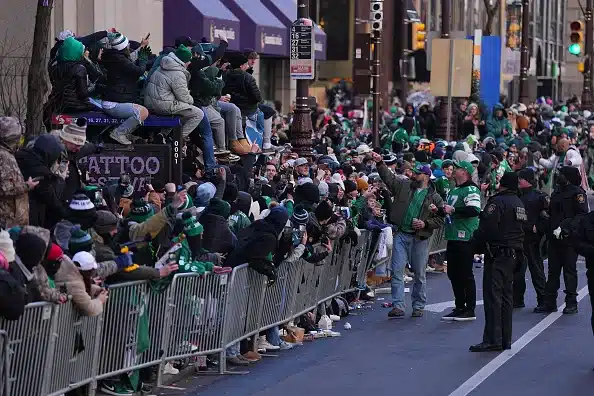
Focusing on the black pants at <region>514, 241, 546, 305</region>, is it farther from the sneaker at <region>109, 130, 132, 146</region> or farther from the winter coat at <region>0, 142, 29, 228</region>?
the winter coat at <region>0, 142, 29, 228</region>

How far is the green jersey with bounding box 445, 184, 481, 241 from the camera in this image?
1664cm

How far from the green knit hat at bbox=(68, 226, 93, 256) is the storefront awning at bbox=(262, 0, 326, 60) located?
21129mm

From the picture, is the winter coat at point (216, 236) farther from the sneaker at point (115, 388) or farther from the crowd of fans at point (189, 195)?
the sneaker at point (115, 388)

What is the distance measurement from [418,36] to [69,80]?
37.8 m

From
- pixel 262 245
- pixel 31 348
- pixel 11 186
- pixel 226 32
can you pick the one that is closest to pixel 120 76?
pixel 262 245

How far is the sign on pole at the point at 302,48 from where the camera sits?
70.7 ft

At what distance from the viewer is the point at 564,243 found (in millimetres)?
17375

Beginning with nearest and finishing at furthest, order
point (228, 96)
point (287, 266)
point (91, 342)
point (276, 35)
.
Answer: point (91, 342) → point (287, 266) → point (228, 96) → point (276, 35)

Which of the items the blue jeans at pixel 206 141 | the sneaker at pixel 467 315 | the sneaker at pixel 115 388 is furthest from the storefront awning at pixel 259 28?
the sneaker at pixel 115 388

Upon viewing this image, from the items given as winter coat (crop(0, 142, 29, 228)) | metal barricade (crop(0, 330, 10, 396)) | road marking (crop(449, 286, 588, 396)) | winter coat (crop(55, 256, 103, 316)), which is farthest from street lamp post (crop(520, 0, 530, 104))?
metal barricade (crop(0, 330, 10, 396))

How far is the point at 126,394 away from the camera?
38.0ft

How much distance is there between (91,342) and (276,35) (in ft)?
67.9

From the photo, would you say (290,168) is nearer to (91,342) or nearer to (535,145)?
(91,342)

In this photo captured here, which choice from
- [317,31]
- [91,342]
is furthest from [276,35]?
[91,342]
